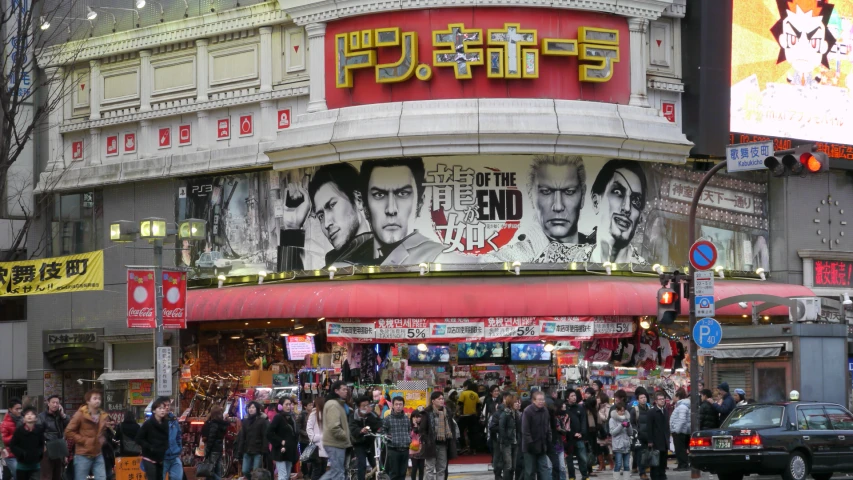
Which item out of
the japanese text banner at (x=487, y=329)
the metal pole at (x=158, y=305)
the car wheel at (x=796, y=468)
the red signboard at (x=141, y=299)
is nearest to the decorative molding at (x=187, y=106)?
the japanese text banner at (x=487, y=329)

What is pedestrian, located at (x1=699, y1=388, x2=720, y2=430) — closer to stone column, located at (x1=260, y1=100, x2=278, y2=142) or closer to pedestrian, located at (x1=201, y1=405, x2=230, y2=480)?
pedestrian, located at (x1=201, y1=405, x2=230, y2=480)

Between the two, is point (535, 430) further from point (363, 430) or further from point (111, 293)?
point (111, 293)

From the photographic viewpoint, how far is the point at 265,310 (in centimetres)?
3067

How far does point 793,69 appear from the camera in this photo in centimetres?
3344

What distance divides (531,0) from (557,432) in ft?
34.9

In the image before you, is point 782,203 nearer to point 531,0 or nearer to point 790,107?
point 790,107

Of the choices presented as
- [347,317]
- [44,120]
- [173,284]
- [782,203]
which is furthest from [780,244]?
[44,120]

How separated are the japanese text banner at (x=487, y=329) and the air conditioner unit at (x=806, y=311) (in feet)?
15.5

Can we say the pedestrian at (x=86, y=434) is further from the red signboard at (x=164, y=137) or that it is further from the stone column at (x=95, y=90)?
the stone column at (x=95, y=90)

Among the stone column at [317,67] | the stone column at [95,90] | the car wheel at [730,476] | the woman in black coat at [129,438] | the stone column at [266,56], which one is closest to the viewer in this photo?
the woman in black coat at [129,438]

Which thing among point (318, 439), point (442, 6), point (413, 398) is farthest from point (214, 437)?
point (442, 6)

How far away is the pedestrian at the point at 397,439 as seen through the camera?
2241 cm

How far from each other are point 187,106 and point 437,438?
45.8 feet

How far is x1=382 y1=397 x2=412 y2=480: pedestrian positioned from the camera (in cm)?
2241
